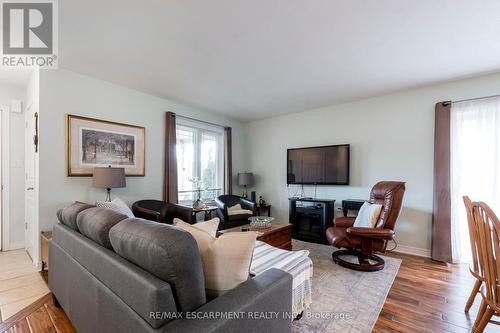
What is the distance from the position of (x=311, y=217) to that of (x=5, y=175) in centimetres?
476

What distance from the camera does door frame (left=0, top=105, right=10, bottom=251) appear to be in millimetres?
3312

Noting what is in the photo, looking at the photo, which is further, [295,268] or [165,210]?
[165,210]

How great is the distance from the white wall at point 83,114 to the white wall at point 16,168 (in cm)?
123

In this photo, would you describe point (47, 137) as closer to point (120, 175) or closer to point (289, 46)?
point (120, 175)

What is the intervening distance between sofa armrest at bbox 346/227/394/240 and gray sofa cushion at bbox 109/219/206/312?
2.10 metres

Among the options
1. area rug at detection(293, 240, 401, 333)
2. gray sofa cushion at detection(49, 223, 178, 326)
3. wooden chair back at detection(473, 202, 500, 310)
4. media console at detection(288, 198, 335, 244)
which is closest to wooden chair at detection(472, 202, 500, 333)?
wooden chair back at detection(473, 202, 500, 310)

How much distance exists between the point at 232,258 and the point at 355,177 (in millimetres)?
3481

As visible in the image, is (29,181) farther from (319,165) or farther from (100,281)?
(319,165)

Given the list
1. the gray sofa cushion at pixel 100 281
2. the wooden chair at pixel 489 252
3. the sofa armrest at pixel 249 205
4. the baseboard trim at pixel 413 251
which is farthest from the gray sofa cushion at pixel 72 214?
the baseboard trim at pixel 413 251

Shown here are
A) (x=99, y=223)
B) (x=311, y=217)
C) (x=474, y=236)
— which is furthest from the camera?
(x=311, y=217)

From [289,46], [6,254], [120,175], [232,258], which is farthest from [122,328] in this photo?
[6,254]

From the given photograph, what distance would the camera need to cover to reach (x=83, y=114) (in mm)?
3037

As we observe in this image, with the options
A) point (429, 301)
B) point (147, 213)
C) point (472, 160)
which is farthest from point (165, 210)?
point (472, 160)

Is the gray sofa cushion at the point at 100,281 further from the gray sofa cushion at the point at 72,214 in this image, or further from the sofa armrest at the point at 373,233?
the sofa armrest at the point at 373,233
